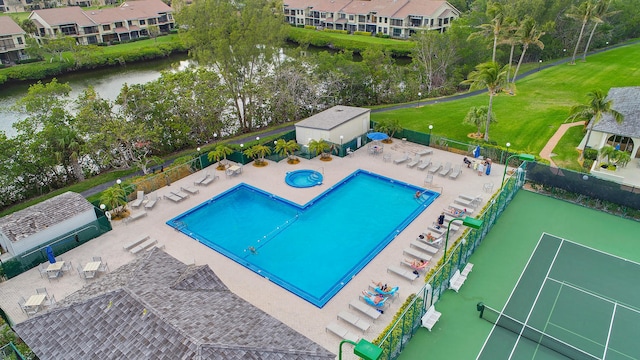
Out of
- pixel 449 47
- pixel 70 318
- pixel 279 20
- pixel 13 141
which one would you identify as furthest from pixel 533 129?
pixel 13 141

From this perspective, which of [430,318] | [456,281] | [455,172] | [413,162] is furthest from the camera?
[413,162]

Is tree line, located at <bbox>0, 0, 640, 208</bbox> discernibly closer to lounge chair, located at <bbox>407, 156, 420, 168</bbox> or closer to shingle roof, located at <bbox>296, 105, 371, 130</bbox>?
shingle roof, located at <bbox>296, 105, 371, 130</bbox>

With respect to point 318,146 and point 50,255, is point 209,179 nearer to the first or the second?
point 318,146


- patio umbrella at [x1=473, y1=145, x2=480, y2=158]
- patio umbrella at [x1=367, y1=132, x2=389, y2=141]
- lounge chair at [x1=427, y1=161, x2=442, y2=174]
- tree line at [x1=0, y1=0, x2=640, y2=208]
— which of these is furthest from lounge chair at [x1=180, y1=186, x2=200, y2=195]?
patio umbrella at [x1=473, y1=145, x2=480, y2=158]

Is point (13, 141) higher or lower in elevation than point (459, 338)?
higher

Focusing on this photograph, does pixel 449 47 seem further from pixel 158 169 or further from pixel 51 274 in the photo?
pixel 51 274

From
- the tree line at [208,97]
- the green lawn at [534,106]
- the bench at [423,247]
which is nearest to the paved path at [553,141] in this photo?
the green lawn at [534,106]

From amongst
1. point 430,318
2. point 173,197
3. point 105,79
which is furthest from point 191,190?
point 105,79
